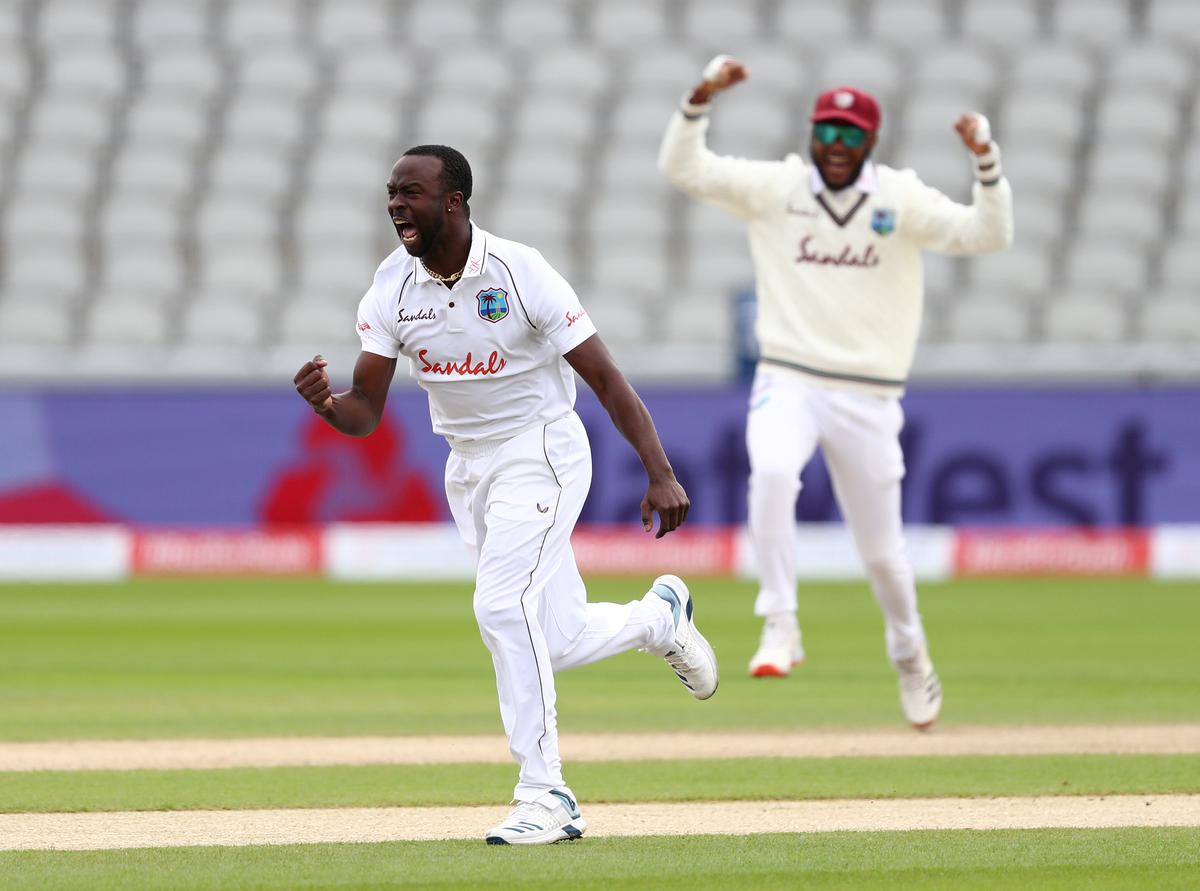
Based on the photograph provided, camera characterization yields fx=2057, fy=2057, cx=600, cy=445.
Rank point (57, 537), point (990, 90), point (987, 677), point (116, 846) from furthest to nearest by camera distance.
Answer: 1. point (990, 90)
2. point (57, 537)
3. point (987, 677)
4. point (116, 846)

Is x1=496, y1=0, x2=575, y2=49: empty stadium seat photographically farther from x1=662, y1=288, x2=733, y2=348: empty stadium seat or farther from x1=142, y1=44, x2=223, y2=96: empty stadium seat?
x1=662, y1=288, x2=733, y2=348: empty stadium seat

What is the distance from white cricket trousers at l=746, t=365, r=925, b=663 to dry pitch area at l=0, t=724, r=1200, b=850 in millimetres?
558

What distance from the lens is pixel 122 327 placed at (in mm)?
18781

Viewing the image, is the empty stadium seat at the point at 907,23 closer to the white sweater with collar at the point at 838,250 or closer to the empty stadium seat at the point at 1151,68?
the empty stadium seat at the point at 1151,68

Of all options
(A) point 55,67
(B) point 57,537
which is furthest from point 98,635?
(A) point 55,67

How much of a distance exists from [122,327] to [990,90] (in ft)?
30.3

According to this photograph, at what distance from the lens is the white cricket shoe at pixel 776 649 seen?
26.6 ft

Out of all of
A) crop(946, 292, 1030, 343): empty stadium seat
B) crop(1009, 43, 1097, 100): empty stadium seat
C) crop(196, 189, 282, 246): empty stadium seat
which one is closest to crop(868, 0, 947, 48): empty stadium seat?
crop(1009, 43, 1097, 100): empty stadium seat

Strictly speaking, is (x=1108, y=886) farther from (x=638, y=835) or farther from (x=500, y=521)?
(x=500, y=521)

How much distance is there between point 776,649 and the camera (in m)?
8.16

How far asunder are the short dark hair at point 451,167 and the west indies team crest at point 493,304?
255mm

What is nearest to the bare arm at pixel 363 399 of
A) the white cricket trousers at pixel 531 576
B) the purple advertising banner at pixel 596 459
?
the white cricket trousers at pixel 531 576

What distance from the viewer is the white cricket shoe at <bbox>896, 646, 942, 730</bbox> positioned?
7883 mm

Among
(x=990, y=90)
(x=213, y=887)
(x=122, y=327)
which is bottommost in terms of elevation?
(x=213, y=887)
